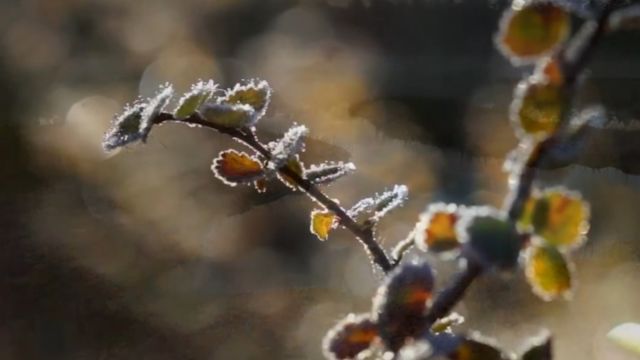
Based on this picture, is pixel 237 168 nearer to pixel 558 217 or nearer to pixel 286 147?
pixel 286 147

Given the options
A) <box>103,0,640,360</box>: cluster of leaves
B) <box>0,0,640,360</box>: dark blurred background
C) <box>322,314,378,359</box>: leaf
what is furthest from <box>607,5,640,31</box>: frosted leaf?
<box>0,0,640,360</box>: dark blurred background

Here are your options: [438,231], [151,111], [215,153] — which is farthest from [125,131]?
[215,153]

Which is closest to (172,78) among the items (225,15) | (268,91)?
(225,15)

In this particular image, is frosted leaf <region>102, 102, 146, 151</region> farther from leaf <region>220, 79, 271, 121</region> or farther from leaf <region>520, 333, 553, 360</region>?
leaf <region>520, 333, 553, 360</region>

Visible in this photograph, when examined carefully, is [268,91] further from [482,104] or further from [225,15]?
[225,15]

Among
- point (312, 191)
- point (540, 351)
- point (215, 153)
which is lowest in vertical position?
point (540, 351)

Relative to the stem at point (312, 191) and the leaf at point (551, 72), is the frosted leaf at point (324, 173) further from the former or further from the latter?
the leaf at point (551, 72)

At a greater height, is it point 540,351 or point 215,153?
point 215,153

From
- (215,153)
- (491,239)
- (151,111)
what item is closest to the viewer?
(491,239)

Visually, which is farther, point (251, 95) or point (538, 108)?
point (251, 95)
